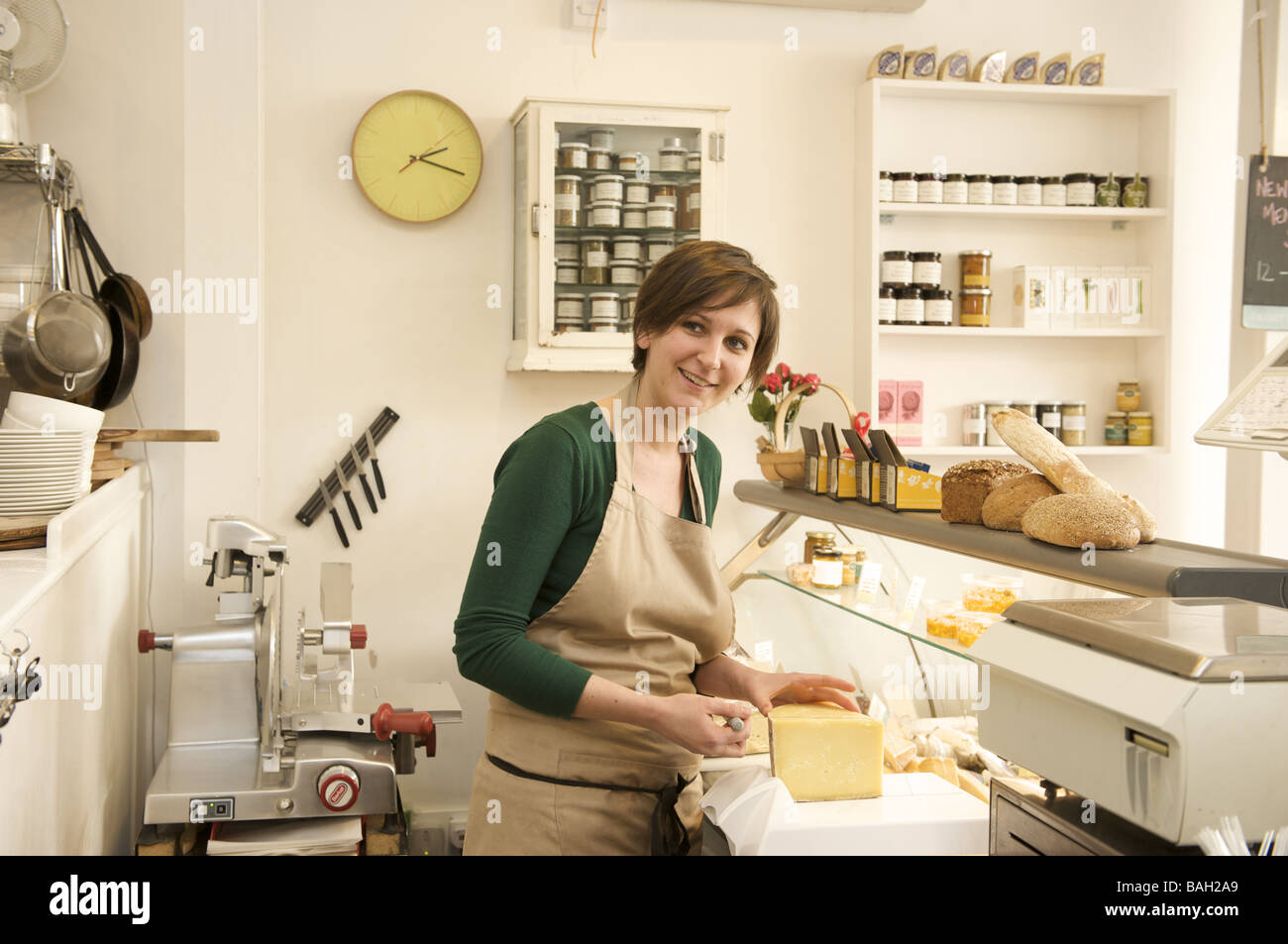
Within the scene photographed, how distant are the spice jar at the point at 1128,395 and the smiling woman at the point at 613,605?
2801 mm

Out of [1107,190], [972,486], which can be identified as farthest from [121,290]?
[1107,190]

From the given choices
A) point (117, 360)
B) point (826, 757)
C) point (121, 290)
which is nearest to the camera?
point (826, 757)

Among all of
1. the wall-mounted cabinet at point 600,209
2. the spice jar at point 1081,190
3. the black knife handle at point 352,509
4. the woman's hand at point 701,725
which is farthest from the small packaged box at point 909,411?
the woman's hand at point 701,725

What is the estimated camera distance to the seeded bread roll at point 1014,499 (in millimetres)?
1875

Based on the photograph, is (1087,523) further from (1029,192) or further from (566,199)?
(1029,192)

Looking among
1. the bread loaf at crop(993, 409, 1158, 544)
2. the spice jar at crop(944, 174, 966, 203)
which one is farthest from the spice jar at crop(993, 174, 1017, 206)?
the bread loaf at crop(993, 409, 1158, 544)

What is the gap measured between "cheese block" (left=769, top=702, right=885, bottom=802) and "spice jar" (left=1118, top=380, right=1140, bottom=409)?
9.26 ft

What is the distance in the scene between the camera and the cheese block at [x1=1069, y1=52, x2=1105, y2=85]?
405 cm

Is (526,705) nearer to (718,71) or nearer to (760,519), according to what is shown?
(760,519)

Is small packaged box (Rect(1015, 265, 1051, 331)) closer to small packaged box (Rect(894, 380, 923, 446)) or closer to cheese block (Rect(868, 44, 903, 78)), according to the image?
small packaged box (Rect(894, 380, 923, 446))

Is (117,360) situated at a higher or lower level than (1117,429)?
higher

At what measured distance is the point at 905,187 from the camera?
12.9 feet

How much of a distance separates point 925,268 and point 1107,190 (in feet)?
2.55
